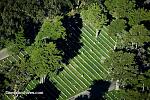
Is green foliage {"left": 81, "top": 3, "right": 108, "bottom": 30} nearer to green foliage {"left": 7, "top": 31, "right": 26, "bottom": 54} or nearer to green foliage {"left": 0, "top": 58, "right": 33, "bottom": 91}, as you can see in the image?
green foliage {"left": 7, "top": 31, "right": 26, "bottom": 54}

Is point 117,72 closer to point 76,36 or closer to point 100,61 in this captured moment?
point 100,61

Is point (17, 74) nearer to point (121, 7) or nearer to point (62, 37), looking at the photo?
point (62, 37)

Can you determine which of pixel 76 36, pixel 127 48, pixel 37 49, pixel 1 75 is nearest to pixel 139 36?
pixel 127 48

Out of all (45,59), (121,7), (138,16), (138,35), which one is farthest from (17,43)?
(138,16)

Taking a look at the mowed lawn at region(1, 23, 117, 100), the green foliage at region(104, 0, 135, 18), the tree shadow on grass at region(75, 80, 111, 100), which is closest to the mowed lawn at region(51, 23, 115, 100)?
the mowed lawn at region(1, 23, 117, 100)

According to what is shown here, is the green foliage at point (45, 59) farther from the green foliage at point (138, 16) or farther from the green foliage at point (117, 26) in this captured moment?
the green foliage at point (138, 16)

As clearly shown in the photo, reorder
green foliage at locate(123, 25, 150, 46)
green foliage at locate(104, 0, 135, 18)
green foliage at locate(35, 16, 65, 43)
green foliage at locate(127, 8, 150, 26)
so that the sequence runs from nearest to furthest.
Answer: green foliage at locate(35, 16, 65, 43) < green foliage at locate(123, 25, 150, 46) < green foliage at locate(127, 8, 150, 26) < green foliage at locate(104, 0, 135, 18)
